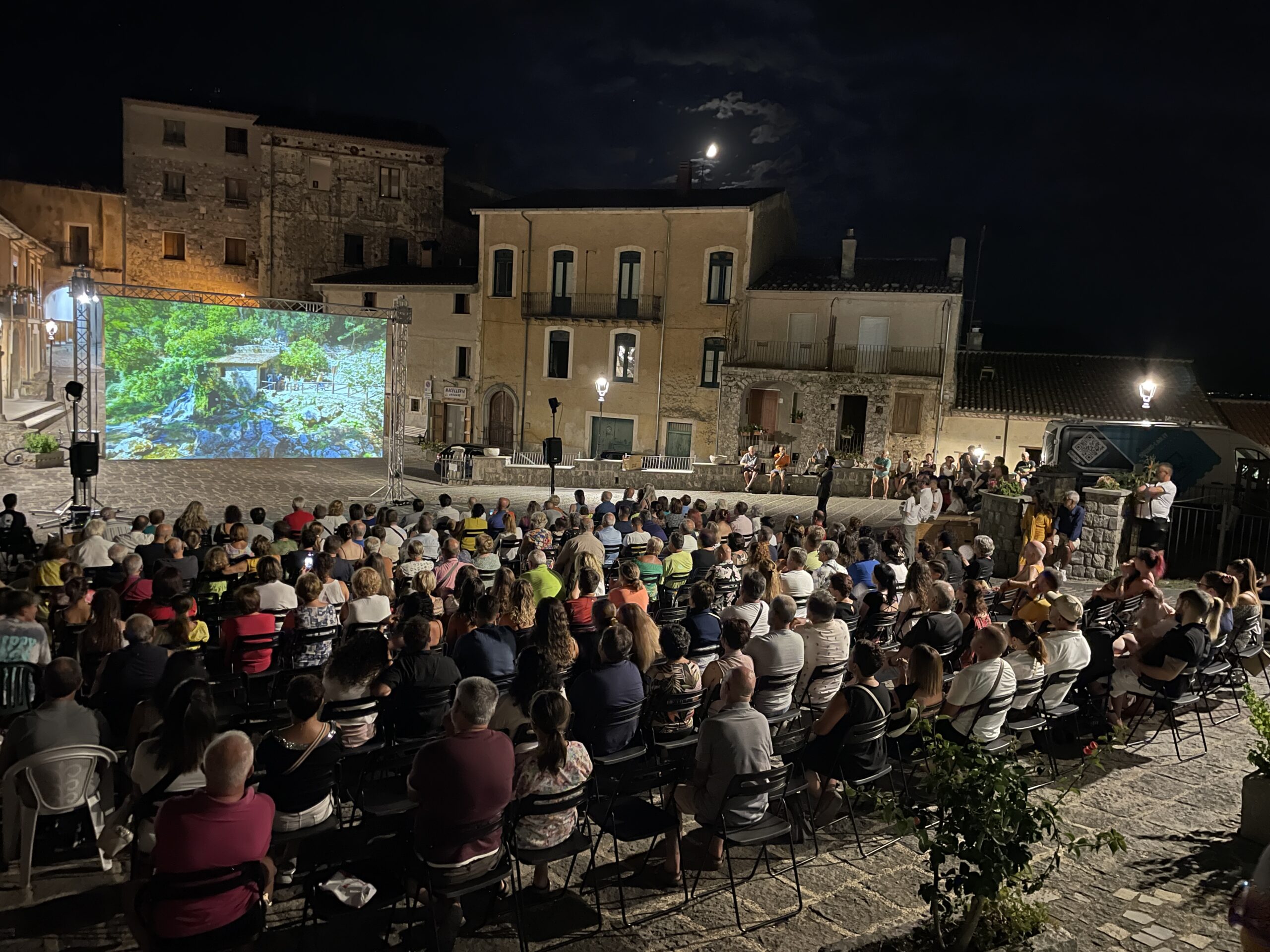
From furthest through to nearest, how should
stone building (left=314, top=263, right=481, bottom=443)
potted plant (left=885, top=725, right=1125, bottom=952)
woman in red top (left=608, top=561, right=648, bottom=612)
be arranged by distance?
stone building (left=314, top=263, right=481, bottom=443)
woman in red top (left=608, top=561, right=648, bottom=612)
potted plant (left=885, top=725, right=1125, bottom=952)

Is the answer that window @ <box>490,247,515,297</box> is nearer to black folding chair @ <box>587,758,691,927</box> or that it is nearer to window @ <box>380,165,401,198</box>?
window @ <box>380,165,401,198</box>

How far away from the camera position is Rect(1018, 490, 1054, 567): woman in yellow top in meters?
12.2

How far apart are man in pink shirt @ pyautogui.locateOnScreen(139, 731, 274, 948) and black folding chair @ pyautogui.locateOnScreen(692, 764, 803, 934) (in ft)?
6.77

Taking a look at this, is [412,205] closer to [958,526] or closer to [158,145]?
[158,145]

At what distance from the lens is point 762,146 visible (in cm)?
6750

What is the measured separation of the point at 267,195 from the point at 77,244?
7.60 m

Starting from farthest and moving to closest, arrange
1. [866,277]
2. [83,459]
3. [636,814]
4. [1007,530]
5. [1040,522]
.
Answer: [866,277]
[83,459]
[1007,530]
[1040,522]
[636,814]

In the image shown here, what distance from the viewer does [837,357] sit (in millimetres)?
28453

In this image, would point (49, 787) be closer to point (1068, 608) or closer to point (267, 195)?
point (1068, 608)

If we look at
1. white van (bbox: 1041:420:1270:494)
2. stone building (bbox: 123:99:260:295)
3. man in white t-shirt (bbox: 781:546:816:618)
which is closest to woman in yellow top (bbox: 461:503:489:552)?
man in white t-shirt (bbox: 781:546:816:618)

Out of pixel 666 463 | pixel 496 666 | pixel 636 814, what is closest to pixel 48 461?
pixel 666 463

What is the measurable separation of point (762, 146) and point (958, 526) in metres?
57.2

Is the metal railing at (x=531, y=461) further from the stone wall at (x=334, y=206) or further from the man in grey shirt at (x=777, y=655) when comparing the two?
the man in grey shirt at (x=777, y=655)

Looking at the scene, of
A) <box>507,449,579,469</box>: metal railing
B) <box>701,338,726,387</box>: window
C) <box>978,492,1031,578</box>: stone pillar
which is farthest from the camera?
<box>701,338,726,387</box>: window
